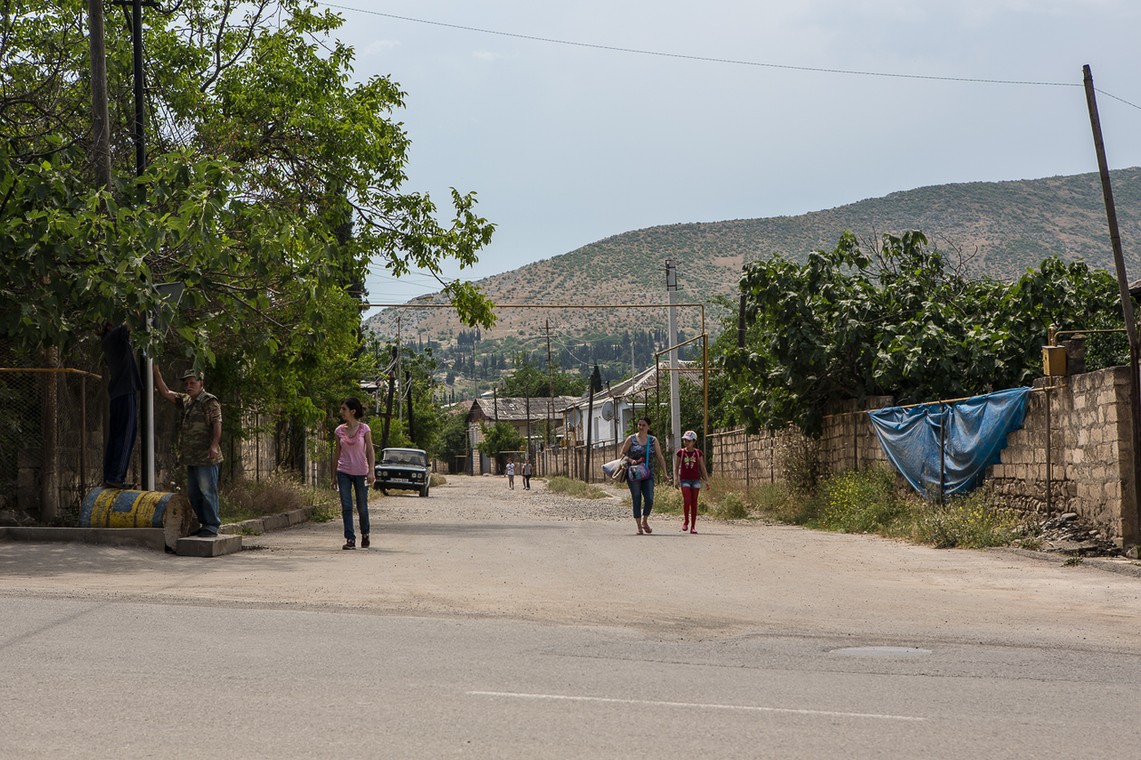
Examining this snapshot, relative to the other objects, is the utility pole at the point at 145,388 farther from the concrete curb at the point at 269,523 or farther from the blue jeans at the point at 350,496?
the blue jeans at the point at 350,496

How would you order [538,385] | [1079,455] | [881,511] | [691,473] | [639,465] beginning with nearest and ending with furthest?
[1079,455] → [639,465] → [691,473] → [881,511] → [538,385]

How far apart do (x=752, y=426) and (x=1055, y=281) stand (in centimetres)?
770

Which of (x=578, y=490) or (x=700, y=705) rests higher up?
(x=700, y=705)

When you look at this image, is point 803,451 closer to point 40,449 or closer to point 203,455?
point 203,455

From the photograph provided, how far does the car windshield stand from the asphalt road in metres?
35.1

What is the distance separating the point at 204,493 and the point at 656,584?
542cm

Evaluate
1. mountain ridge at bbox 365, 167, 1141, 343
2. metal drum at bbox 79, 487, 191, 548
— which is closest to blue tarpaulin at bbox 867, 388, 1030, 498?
metal drum at bbox 79, 487, 191, 548

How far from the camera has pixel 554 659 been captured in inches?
309

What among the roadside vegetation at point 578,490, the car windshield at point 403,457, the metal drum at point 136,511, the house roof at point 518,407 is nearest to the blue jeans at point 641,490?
the metal drum at point 136,511

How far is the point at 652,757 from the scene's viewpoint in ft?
17.5

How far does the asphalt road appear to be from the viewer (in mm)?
5688

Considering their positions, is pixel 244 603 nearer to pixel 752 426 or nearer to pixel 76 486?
pixel 76 486

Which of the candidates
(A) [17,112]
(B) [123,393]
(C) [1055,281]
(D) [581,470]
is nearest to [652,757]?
(B) [123,393]

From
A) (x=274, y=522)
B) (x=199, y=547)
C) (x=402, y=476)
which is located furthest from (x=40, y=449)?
(x=402, y=476)
